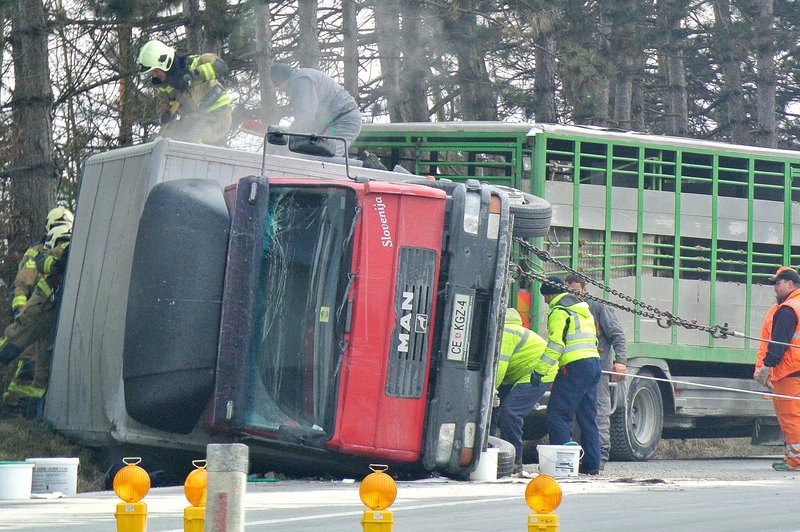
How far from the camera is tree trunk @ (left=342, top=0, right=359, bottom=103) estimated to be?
21.4 m

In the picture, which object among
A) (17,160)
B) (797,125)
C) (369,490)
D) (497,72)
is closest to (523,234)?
(17,160)

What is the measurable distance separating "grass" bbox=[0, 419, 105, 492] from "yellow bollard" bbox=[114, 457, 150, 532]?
484 centimetres

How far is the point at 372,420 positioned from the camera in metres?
8.94

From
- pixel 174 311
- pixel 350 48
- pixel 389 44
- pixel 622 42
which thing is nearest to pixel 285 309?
pixel 174 311

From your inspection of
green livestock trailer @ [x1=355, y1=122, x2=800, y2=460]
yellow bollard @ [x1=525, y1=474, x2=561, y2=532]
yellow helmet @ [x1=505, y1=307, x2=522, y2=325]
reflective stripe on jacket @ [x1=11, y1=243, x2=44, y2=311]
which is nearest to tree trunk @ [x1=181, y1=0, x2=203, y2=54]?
green livestock trailer @ [x1=355, y1=122, x2=800, y2=460]

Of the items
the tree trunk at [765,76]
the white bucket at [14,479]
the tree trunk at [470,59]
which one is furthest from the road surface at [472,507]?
the tree trunk at [765,76]

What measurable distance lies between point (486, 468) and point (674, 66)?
21.7 metres

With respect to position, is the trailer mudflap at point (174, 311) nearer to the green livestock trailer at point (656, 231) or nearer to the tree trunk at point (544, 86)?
the green livestock trailer at point (656, 231)

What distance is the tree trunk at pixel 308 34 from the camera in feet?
64.0

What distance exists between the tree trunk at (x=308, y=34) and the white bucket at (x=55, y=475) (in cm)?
1127

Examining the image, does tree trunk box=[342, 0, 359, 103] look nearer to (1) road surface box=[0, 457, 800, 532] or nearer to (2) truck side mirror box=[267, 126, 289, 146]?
(1) road surface box=[0, 457, 800, 532]

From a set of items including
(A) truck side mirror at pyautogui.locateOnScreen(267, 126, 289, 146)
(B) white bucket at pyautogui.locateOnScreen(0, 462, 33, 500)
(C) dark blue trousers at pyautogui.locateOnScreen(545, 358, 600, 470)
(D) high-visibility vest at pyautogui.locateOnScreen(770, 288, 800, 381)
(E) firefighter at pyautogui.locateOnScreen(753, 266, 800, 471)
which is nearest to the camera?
(B) white bucket at pyautogui.locateOnScreen(0, 462, 33, 500)

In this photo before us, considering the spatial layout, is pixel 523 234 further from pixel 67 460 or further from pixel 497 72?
pixel 497 72

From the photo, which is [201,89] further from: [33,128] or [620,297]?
[620,297]
